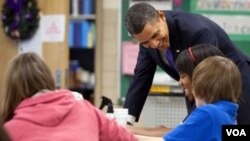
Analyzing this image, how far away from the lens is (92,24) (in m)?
4.86

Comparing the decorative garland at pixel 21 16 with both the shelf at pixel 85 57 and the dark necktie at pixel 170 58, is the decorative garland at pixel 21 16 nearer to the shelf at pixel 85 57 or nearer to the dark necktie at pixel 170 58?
the shelf at pixel 85 57

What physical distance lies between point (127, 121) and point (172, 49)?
0.43 metres

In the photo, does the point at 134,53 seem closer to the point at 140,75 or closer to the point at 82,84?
the point at 82,84

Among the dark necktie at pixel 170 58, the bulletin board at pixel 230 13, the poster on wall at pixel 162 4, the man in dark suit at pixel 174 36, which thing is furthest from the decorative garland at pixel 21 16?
the dark necktie at pixel 170 58

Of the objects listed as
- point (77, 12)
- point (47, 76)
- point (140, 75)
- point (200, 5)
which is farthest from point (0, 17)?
point (47, 76)

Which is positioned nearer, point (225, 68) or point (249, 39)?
point (225, 68)

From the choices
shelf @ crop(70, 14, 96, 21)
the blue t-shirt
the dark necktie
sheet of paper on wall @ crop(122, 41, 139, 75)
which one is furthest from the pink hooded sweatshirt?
shelf @ crop(70, 14, 96, 21)

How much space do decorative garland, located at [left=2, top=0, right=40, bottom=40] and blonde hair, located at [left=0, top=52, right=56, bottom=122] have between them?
7.99ft

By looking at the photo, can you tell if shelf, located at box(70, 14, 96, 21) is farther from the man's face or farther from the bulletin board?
the man's face

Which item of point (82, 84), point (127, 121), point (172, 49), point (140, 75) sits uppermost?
point (172, 49)

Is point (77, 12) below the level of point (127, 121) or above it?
above

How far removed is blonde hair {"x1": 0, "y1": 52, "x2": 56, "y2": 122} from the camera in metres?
1.92

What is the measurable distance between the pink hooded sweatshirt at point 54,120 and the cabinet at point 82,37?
292 centimetres

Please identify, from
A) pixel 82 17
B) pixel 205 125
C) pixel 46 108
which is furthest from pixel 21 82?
pixel 82 17
